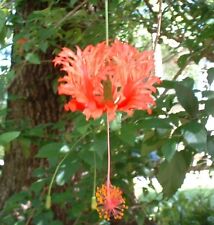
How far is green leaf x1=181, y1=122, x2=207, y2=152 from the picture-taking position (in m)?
1.11

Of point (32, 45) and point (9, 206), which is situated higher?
point (32, 45)

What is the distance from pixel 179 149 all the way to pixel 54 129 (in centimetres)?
68

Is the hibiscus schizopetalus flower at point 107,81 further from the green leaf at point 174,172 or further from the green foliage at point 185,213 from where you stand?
the green foliage at point 185,213

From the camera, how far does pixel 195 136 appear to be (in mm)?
1120

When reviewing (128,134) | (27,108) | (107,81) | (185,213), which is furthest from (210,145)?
(185,213)

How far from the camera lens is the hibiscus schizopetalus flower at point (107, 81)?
2.32 ft

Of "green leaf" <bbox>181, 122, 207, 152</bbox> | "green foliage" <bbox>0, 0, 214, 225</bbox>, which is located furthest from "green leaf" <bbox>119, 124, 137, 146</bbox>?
"green leaf" <bbox>181, 122, 207, 152</bbox>

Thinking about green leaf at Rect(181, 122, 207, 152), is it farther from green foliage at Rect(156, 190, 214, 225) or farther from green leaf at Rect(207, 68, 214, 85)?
green foliage at Rect(156, 190, 214, 225)

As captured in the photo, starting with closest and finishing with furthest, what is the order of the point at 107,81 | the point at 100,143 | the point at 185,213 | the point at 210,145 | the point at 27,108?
the point at 107,81
the point at 100,143
the point at 210,145
the point at 27,108
the point at 185,213

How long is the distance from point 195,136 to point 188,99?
138mm

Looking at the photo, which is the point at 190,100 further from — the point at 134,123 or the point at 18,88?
the point at 18,88

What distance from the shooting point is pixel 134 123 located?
4.03 feet

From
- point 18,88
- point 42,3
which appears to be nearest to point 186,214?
point 18,88

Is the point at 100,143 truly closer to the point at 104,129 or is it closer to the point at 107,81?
the point at 104,129
